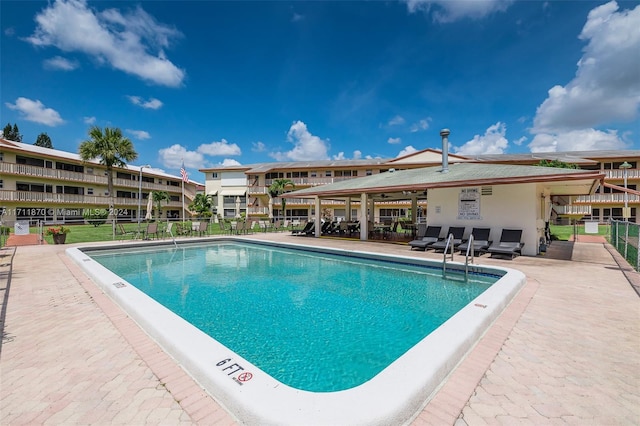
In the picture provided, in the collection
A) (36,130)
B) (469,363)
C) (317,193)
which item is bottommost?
(469,363)

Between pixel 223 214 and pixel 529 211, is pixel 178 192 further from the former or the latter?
pixel 529 211

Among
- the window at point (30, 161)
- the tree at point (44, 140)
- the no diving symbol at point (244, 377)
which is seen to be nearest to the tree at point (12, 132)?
the tree at point (44, 140)

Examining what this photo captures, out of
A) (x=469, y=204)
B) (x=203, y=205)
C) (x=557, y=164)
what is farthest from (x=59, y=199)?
(x=557, y=164)

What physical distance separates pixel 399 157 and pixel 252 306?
37.3m

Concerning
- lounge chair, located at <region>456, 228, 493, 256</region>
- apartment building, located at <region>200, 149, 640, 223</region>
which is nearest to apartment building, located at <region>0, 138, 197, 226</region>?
apartment building, located at <region>200, 149, 640, 223</region>

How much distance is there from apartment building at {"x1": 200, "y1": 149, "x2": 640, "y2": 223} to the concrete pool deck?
90.4ft

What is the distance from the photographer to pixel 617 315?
4.89 metres

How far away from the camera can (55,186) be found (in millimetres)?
32688

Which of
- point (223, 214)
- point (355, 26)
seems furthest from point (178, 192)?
point (355, 26)

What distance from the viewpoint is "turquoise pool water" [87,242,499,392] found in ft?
13.8

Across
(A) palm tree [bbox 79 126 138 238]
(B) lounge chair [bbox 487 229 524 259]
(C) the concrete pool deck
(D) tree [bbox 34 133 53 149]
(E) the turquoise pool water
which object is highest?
(D) tree [bbox 34 133 53 149]

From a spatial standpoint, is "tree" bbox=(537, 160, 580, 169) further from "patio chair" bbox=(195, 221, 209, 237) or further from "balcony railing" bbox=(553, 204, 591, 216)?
"patio chair" bbox=(195, 221, 209, 237)

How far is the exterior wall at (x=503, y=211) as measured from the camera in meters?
11.7

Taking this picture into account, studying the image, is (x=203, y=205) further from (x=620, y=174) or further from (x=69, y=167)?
(x=620, y=174)
